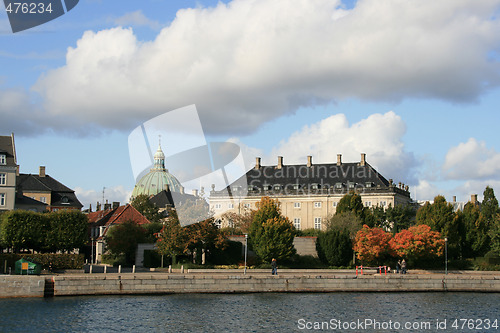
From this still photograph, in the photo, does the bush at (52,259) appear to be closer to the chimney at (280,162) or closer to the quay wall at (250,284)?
the quay wall at (250,284)

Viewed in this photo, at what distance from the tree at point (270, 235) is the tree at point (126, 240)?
45.0 ft

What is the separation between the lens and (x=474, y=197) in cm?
17038

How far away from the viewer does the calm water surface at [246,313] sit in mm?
38938

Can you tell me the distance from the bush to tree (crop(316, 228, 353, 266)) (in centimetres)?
2965

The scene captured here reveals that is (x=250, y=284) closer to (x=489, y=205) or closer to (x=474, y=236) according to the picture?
(x=474, y=236)

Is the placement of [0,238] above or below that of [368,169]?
below

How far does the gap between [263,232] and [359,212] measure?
25.2 m

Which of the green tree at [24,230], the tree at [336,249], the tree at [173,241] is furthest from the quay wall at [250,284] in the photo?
the tree at [336,249]

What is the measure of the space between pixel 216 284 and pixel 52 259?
19074 millimetres

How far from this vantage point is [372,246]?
247 feet

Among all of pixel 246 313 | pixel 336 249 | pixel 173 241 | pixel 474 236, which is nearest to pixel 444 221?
pixel 474 236

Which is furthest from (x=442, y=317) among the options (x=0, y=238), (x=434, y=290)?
(x=0, y=238)

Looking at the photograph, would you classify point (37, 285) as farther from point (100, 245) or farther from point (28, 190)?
point (28, 190)

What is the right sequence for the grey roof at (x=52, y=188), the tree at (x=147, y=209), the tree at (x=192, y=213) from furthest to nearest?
1. the grey roof at (x=52, y=188)
2. the tree at (x=147, y=209)
3. the tree at (x=192, y=213)
